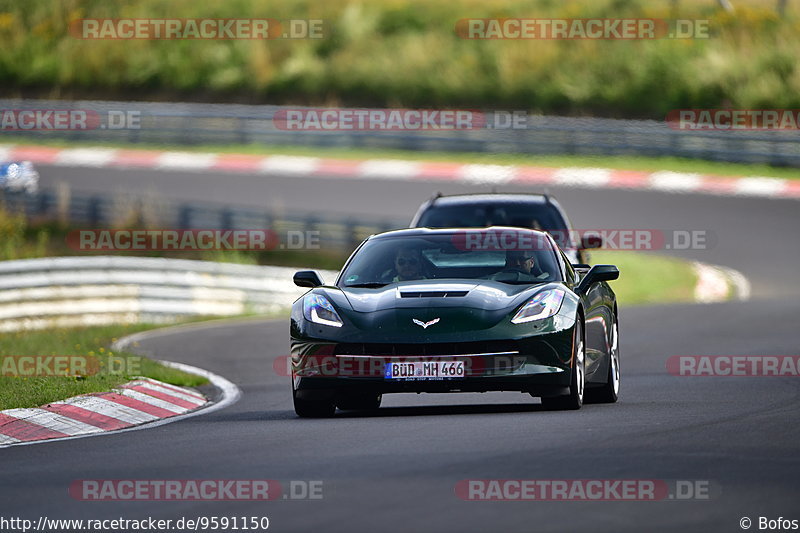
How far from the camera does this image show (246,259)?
2792cm

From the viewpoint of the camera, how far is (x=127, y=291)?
24.2 metres

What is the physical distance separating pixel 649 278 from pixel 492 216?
10224 millimetres

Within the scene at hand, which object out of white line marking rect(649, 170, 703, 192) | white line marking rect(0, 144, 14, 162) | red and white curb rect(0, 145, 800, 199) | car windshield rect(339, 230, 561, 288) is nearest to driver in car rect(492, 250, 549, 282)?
car windshield rect(339, 230, 561, 288)

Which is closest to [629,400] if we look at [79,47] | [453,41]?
[453,41]

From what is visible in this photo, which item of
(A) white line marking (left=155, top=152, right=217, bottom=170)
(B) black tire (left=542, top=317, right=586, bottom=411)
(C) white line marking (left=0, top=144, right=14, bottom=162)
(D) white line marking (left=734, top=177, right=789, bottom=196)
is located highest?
(C) white line marking (left=0, top=144, right=14, bottom=162)

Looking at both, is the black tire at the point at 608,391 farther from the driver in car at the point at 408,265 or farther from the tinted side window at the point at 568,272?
the driver in car at the point at 408,265

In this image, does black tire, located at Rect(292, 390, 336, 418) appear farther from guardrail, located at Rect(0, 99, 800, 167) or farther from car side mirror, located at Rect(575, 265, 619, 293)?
guardrail, located at Rect(0, 99, 800, 167)

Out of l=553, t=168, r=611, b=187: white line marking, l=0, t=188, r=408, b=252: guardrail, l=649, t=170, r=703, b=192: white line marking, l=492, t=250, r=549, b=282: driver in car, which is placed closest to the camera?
l=492, t=250, r=549, b=282: driver in car

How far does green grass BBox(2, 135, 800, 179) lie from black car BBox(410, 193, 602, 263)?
18.9 metres

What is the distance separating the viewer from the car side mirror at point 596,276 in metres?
11.8

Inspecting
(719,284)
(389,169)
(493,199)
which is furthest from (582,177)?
(493,199)

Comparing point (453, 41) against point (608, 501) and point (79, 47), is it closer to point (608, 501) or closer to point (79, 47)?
point (79, 47)

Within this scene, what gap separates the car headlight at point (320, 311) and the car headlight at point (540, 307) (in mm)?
1190

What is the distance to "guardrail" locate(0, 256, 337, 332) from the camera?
925 inches
